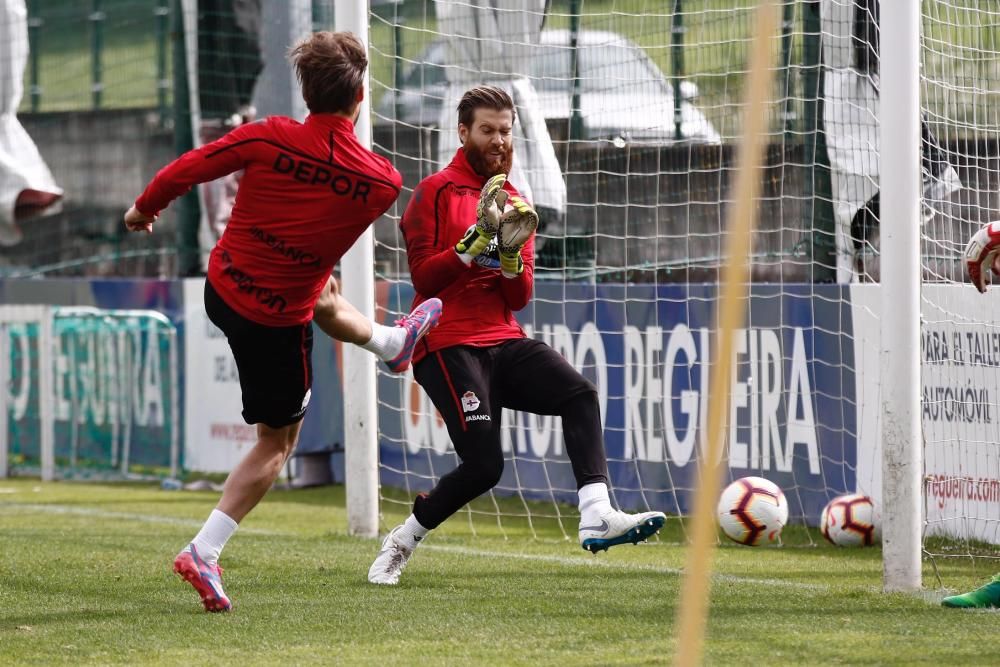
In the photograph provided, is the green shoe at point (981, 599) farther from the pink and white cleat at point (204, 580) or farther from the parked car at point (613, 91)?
the parked car at point (613, 91)

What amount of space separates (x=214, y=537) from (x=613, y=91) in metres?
4.96

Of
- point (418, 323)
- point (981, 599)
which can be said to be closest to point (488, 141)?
point (418, 323)

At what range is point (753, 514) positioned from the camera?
25.8 ft

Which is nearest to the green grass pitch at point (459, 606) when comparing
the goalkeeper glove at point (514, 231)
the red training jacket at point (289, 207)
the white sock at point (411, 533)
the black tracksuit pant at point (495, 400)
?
the white sock at point (411, 533)

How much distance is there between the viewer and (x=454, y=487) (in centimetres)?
659

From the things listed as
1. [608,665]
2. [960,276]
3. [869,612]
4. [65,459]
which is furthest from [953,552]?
[65,459]

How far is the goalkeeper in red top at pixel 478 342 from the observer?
21.1 feet

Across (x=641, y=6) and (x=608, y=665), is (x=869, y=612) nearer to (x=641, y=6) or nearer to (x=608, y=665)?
(x=608, y=665)

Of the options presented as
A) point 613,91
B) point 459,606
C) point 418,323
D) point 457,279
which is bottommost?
point 459,606

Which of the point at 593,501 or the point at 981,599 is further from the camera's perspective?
the point at 593,501

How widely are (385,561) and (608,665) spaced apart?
2.13 meters

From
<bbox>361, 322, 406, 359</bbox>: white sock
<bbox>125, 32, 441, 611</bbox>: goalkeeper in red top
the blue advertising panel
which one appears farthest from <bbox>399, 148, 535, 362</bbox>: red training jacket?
the blue advertising panel

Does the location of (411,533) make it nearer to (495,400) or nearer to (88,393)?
(495,400)

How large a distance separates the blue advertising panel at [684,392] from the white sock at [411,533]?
10.4 ft
